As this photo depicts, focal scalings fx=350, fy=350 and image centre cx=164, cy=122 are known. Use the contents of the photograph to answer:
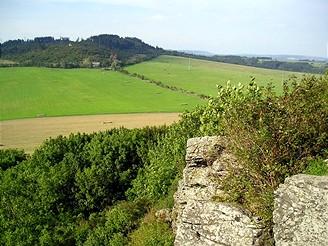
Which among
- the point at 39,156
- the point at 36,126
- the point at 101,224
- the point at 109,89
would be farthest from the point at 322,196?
the point at 109,89

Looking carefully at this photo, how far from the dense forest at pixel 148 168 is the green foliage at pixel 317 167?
35 millimetres

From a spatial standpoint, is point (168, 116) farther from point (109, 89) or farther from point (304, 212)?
point (304, 212)

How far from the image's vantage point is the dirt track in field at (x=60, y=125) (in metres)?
71.1

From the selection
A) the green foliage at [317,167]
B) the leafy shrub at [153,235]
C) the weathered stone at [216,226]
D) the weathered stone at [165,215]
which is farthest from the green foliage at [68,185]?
the green foliage at [317,167]

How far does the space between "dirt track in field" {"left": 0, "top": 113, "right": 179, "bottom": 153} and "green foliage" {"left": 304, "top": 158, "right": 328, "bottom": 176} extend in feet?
198

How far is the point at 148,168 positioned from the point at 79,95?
291 ft

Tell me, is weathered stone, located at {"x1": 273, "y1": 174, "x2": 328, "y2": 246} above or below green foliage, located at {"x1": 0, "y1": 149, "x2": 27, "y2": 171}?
above

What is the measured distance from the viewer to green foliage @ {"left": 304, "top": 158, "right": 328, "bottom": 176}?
1211 centimetres

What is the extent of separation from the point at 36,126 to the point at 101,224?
58.0 m

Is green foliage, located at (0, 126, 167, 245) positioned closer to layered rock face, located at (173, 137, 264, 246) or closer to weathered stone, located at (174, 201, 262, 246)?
layered rock face, located at (173, 137, 264, 246)

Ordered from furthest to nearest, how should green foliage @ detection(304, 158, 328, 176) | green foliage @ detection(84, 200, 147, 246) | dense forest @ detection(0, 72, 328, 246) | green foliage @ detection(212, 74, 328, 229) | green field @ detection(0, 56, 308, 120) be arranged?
1. green field @ detection(0, 56, 308, 120)
2. green foliage @ detection(84, 200, 147, 246)
3. dense forest @ detection(0, 72, 328, 246)
4. green foliage @ detection(212, 74, 328, 229)
5. green foliage @ detection(304, 158, 328, 176)

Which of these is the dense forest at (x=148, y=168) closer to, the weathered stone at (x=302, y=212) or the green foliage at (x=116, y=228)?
the green foliage at (x=116, y=228)

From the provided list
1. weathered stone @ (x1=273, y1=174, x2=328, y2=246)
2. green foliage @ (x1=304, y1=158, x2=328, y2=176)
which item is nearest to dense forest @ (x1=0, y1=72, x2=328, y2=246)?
green foliage @ (x1=304, y1=158, x2=328, y2=176)

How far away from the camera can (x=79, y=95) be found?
12050 centimetres
